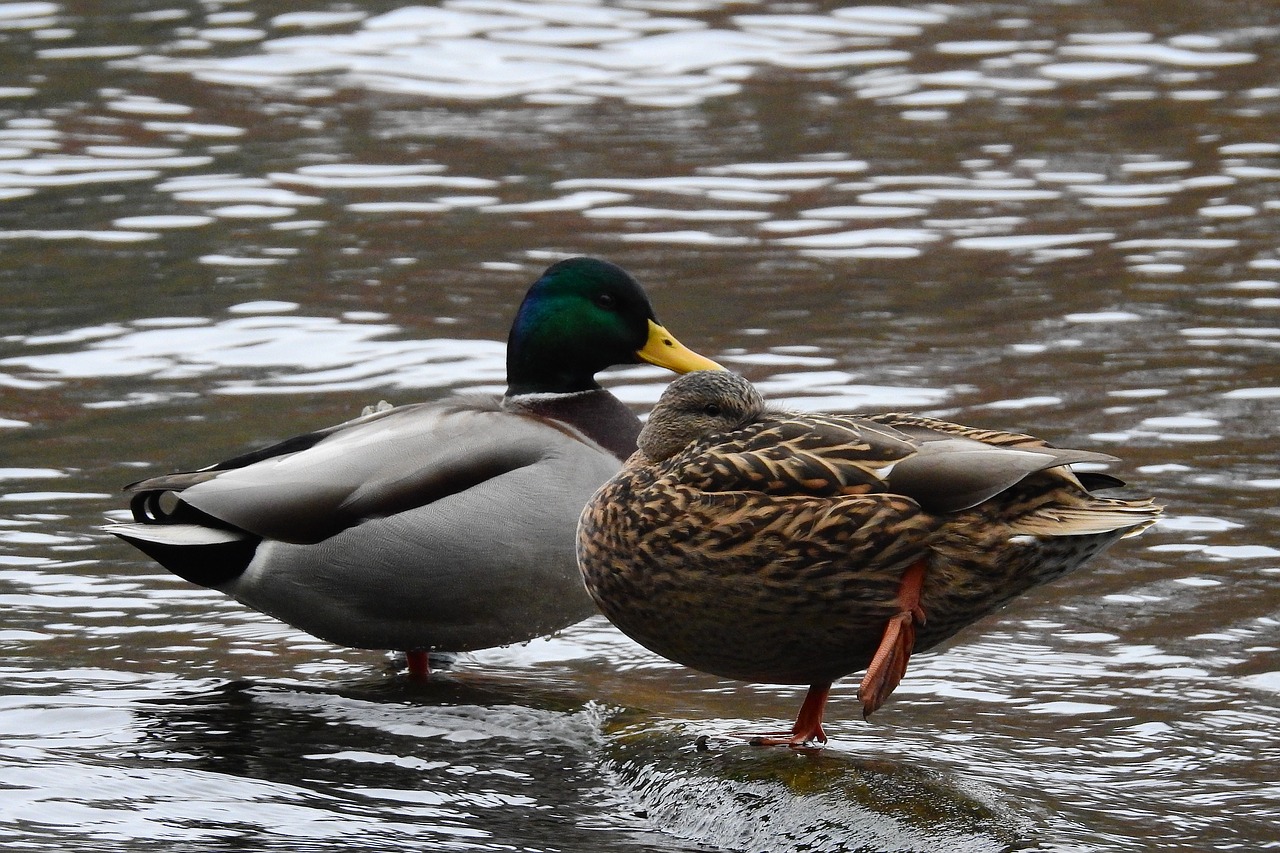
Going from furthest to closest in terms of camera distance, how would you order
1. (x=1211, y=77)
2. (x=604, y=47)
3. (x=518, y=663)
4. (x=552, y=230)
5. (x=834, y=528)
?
1. (x=604, y=47)
2. (x=1211, y=77)
3. (x=552, y=230)
4. (x=518, y=663)
5. (x=834, y=528)

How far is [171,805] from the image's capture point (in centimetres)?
441

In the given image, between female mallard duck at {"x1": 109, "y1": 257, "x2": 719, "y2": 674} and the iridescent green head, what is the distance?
1.36ft

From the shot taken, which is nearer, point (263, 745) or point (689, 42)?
point (263, 745)

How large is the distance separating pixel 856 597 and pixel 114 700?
2062mm

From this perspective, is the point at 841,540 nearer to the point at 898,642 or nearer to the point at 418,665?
the point at 898,642

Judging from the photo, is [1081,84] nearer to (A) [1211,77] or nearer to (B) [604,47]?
(A) [1211,77]

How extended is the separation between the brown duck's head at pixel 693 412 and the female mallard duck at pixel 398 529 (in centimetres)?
83

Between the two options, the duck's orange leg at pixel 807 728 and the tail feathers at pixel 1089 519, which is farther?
the duck's orange leg at pixel 807 728

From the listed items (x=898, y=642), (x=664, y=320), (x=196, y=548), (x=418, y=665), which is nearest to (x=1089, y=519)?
(x=898, y=642)

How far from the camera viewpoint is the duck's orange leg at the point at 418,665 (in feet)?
18.1

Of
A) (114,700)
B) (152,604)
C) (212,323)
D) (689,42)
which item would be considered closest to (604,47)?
(689,42)

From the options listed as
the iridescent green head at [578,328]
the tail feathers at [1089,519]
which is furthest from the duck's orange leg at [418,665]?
the tail feathers at [1089,519]

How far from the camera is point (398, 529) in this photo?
5.28 m

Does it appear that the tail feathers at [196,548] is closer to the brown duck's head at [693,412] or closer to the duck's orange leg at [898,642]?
the brown duck's head at [693,412]
